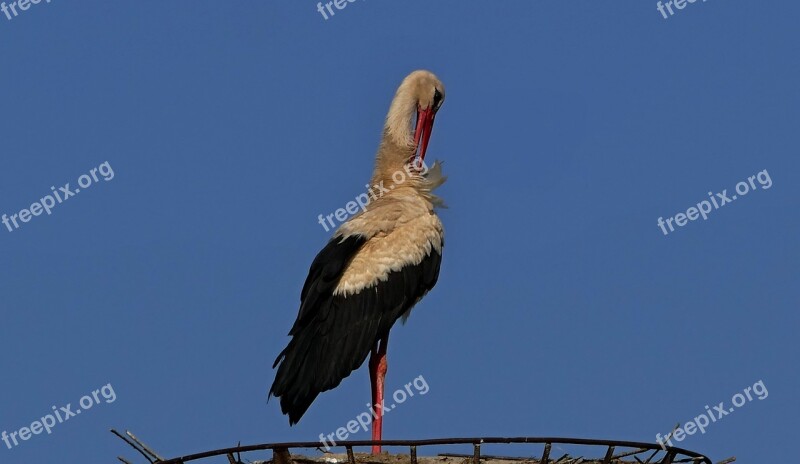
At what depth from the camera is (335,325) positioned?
31.0ft

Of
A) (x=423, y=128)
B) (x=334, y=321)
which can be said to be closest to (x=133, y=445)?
(x=334, y=321)

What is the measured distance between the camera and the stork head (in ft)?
35.6

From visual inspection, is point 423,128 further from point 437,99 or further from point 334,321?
point 334,321

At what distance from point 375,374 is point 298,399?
1123 millimetres

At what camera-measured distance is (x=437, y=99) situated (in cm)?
1127

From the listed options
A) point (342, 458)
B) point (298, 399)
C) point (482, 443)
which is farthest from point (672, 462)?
point (298, 399)

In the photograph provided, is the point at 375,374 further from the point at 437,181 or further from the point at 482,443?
the point at 482,443

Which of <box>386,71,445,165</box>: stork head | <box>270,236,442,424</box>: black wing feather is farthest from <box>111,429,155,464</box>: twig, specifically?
<box>386,71,445,165</box>: stork head

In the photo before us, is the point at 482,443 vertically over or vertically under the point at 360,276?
under

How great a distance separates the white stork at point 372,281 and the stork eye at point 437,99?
0.41 metres

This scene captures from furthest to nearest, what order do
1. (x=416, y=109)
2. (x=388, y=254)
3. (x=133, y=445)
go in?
(x=416, y=109) < (x=388, y=254) < (x=133, y=445)

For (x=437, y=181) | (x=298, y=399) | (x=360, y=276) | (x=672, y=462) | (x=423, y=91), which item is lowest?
(x=672, y=462)

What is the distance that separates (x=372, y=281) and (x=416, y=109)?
1.87 meters

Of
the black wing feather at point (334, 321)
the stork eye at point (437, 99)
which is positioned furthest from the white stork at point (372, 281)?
the stork eye at point (437, 99)
